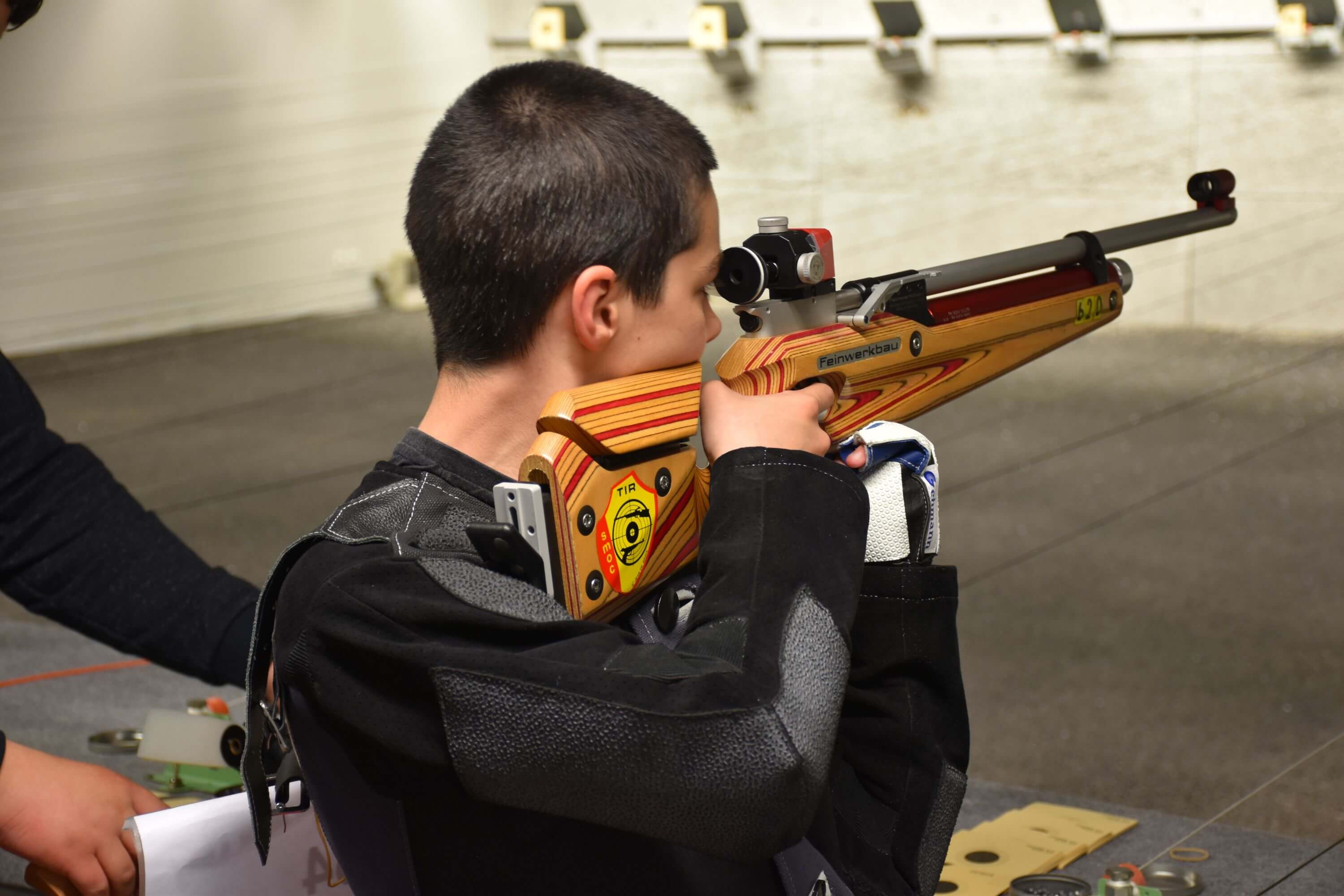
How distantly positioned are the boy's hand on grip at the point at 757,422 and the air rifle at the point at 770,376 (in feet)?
0.04

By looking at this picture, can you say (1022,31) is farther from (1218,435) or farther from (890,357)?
(890,357)

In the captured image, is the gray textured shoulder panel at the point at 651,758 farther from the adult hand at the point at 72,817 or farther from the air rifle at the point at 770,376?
the adult hand at the point at 72,817

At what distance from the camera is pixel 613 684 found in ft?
1.89

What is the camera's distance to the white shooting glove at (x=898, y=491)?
771mm

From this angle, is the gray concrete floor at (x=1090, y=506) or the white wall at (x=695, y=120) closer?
the gray concrete floor at (x=1090, y=506)

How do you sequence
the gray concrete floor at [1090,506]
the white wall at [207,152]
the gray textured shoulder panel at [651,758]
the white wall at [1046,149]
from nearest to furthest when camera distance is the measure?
the gray textured shoulder panel at [651,758]
the gray concrete floor at [1090,506]
the white wall at [207,152]
the white wall at [1046,149]

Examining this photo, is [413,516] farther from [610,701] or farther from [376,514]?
[610,701]

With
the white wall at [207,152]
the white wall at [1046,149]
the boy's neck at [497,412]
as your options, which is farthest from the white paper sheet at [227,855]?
the white wall at [1046,149]

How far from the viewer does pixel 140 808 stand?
2.72 ft

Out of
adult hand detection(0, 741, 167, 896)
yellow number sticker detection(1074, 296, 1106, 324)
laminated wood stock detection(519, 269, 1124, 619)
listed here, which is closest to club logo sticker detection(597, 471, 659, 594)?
laminated wood stock detection(519, 269, 1124, 619)

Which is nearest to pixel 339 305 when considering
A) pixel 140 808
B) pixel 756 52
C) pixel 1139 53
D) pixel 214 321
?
pixel 214 321

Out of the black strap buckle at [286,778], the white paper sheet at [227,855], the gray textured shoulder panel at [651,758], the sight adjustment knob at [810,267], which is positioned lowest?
the white paper sheet at [227,855]

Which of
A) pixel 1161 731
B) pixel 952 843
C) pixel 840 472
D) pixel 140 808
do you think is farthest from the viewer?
pixel 1161 731

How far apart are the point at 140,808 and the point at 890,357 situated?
0.57m
